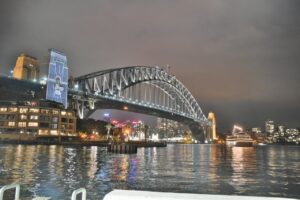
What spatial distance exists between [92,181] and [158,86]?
4532 inches

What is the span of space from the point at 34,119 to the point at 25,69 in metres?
36.9

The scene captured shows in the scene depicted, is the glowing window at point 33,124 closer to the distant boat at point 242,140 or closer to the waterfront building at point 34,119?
the waterfront building at point 34,119

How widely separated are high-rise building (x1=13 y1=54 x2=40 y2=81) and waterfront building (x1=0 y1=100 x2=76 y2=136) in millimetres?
27209

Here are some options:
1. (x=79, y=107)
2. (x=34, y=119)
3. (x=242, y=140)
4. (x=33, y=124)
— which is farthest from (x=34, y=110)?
(x=242, y=140)

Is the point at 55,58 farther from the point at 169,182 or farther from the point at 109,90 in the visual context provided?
the point at 169,182

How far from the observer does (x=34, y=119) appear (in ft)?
279

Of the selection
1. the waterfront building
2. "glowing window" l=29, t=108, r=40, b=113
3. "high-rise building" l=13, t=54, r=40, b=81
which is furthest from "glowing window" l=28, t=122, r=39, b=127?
"high-rise building" l=13, t=54, r=40, b=81

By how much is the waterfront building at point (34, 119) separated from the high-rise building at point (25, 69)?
27.2 metres

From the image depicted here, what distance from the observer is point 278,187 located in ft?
65.4

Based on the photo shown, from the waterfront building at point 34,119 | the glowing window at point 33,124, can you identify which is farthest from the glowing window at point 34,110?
the glowing window at point 33,124

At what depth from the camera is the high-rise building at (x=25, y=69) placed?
378 feet

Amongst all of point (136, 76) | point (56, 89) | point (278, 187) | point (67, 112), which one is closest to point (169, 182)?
point (278, 187)

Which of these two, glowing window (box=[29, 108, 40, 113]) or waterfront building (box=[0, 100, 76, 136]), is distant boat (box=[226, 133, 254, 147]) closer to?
waterfront building (box=[0, 100, 76, 136])

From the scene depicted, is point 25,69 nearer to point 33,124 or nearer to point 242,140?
point 33,124
